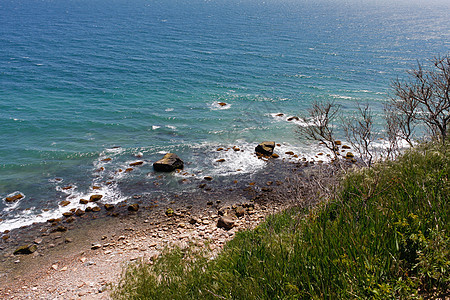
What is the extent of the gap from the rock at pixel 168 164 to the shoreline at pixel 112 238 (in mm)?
3834

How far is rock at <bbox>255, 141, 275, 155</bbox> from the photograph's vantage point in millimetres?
28359

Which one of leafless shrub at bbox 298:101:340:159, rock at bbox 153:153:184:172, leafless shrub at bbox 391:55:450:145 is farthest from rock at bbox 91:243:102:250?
leafless shrub at bbox 391:55:450:145

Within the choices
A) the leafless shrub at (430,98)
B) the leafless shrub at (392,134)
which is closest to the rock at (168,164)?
the leafless shrub at (392,134)

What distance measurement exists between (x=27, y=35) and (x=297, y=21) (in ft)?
286

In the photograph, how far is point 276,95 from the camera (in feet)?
145

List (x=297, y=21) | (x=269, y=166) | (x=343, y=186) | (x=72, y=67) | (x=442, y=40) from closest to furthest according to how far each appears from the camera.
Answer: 1. (x=343, y=186)
2. (x=269, y=166)
3. (x=72, y=67)
4. (x=442, y=40)
5. (x=297, y=21)

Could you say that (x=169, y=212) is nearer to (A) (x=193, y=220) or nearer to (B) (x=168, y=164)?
(A) (x=193, y=220)

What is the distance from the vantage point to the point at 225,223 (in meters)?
18.4

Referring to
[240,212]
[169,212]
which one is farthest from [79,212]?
[240,212]

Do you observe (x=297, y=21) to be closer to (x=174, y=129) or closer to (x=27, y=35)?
(x=27, y=35)

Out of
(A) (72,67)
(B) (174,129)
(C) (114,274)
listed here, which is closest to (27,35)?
(A) (72,67)

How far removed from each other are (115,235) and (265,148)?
51.2 ft

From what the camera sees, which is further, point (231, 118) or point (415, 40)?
point (415, 40)

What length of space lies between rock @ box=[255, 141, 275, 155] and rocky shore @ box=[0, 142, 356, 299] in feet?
14.5
